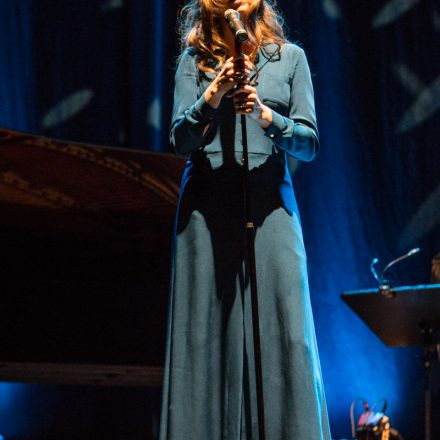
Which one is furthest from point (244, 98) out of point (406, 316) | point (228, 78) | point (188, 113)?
point (406, 316)

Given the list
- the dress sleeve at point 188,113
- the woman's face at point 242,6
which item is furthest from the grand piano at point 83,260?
the woman's face at point 242,6

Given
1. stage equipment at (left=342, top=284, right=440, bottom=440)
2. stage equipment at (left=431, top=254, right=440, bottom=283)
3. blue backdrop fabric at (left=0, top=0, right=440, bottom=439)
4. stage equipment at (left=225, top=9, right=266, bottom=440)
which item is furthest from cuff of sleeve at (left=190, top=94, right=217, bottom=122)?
blue backdrop fabric at (left=0, top=0, right=440, bottom=439)

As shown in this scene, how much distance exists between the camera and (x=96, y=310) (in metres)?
2.93

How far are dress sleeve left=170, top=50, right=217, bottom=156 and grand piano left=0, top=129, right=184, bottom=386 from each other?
3.31 ft

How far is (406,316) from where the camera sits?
2.90 m

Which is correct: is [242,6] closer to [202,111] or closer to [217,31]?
[217,31]

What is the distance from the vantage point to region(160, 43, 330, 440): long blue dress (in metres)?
1.67

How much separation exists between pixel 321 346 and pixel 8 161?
200cm

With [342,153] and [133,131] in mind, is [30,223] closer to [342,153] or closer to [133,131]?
[133,131]

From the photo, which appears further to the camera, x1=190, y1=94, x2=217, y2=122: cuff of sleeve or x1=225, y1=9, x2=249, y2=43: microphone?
x1=190, y1=94, x2=217, y2=122: cuff of sleeve

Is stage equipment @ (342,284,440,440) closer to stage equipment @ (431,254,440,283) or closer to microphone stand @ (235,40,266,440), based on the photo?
stage equipment @ (431,254,440,283)

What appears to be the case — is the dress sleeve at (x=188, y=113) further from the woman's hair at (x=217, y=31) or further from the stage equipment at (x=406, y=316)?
the stage equipment at (x=406, y=316)

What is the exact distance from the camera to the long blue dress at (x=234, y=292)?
1.67 m

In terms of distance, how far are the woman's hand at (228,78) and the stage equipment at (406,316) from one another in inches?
53.6
